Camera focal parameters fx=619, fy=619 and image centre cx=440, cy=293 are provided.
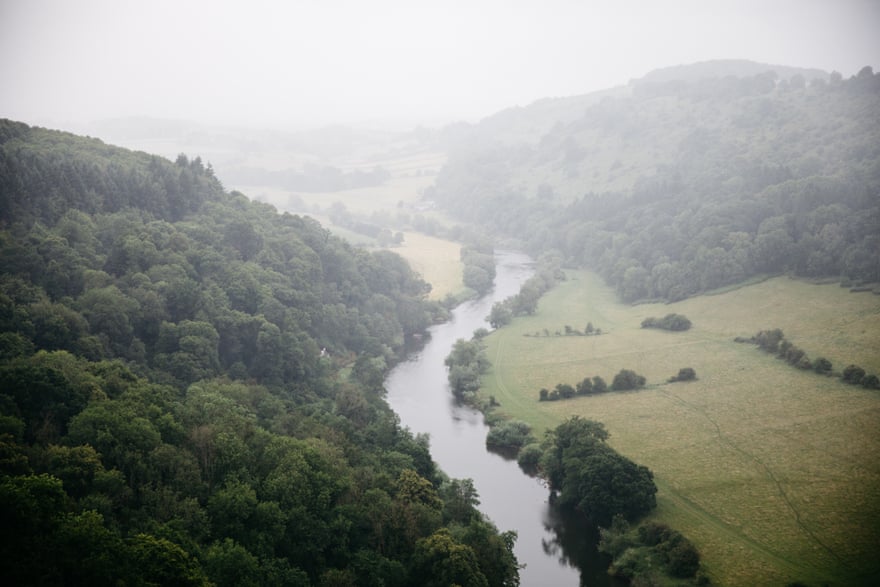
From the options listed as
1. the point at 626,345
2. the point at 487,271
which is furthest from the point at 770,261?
the point at 487,271

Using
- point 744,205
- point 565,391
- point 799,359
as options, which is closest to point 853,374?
point 799,359

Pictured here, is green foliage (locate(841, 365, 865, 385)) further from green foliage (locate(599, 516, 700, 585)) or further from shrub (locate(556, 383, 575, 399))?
green foliage (locate(599, 516, 700, 585))

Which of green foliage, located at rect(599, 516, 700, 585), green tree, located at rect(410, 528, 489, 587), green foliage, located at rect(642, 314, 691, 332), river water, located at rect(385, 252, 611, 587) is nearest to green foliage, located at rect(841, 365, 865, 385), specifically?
green foliage, located at rect(642, 314, 691, 332)

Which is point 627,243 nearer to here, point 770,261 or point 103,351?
point 770,261

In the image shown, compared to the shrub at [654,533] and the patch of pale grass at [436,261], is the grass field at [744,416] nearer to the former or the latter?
the shrub at [654,533]

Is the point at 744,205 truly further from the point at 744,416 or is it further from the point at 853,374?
the point at 744,416
